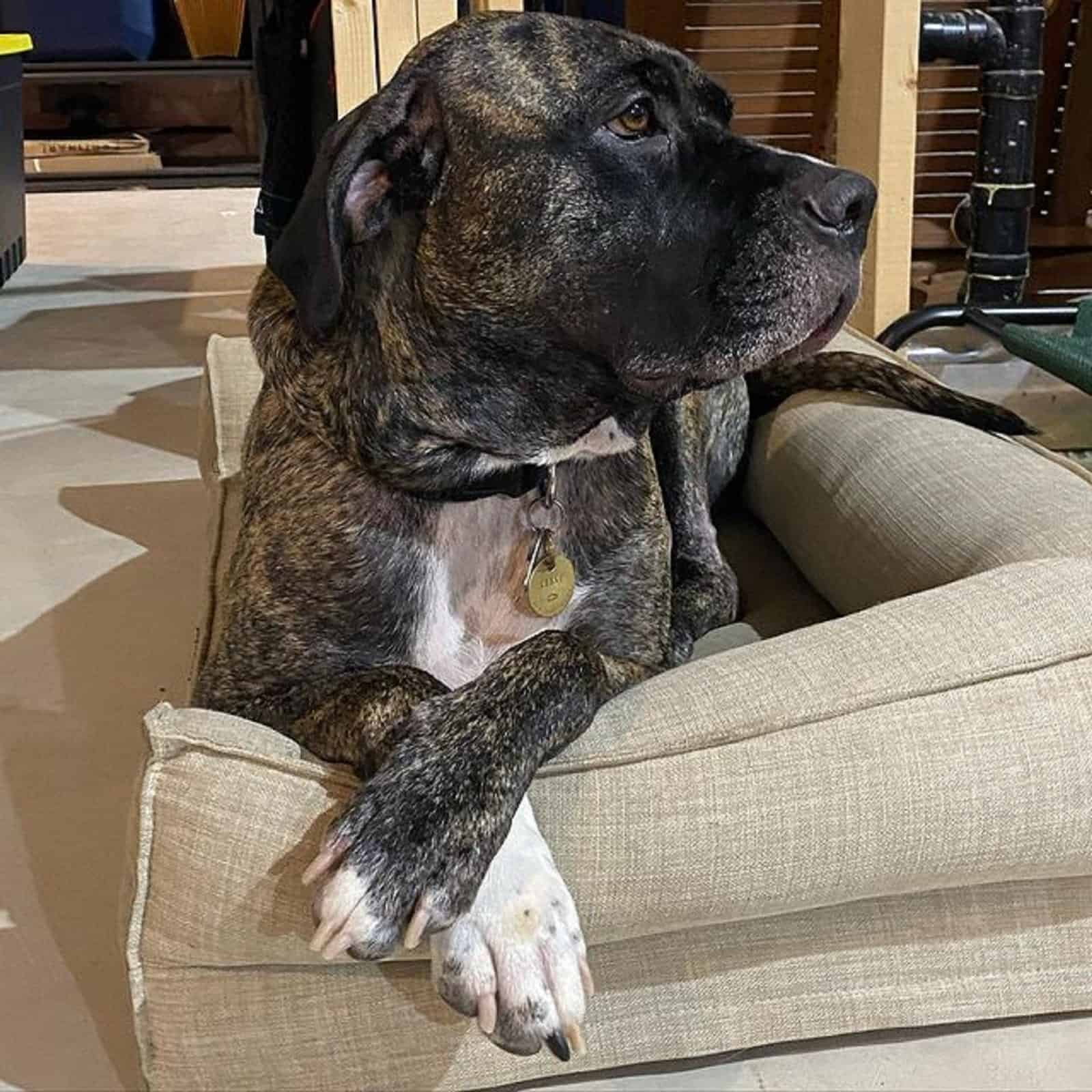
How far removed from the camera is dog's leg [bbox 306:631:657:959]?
125cm

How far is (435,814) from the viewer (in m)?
1.28

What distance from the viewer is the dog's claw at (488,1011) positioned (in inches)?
50.1

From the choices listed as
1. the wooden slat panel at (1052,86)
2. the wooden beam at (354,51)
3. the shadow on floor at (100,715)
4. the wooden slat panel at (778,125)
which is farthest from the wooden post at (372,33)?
the wooden slat panel at (1052,86)

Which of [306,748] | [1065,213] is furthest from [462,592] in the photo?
[1065,213]

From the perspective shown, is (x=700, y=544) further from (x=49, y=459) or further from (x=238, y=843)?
(x=49, y=459)

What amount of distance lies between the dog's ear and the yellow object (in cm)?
367

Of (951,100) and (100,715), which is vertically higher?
(951,100)

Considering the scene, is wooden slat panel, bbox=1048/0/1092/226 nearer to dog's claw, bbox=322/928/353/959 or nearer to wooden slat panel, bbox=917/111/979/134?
wooden slat panel, bbox=917/111/979/134

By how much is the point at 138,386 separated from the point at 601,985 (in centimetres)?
300

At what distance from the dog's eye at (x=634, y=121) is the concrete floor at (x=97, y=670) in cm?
91

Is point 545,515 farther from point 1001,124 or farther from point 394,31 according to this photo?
point 1001,124

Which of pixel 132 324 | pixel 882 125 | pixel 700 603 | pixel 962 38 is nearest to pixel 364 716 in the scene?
pixel 700 603

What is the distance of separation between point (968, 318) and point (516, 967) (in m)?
2.10

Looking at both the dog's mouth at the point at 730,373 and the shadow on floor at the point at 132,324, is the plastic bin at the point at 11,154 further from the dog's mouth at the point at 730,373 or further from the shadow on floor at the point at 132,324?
the dog's mouth at the point at 730,373
